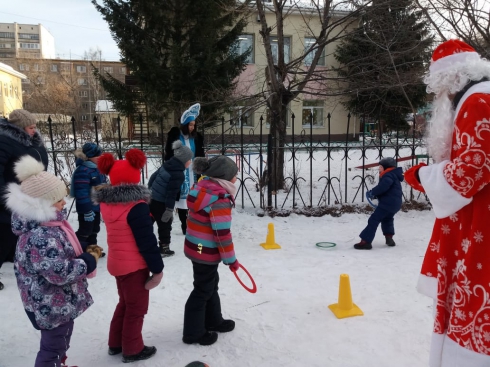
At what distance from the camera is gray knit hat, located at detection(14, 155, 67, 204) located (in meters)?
2.17

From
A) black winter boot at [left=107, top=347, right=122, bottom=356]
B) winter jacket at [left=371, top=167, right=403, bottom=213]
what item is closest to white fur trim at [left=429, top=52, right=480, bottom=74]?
black winter boot at [left=107, top=347, right=122, bottom=356]

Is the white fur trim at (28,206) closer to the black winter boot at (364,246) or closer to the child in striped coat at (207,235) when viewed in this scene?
the child in striped coat at (207,235)

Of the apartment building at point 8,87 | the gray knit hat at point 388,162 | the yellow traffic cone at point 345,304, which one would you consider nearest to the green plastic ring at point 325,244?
the gray knit hat at point 388,162

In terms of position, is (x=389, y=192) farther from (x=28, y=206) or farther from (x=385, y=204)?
(x=28, y=206)

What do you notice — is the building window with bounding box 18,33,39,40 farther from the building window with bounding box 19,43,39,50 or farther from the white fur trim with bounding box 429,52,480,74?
the white fur trim with bounding box 429,52,480,74

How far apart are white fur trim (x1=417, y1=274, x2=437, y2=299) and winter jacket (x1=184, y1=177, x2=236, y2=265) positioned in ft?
4.17

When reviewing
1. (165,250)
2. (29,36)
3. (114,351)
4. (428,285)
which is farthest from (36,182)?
(29,36)

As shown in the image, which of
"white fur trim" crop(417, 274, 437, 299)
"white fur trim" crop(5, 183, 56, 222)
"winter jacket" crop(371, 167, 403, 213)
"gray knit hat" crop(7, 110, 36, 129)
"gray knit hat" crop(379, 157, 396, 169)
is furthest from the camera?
"gray knit hat" crop(379, 157, 396, 169)

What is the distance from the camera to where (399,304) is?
361cm

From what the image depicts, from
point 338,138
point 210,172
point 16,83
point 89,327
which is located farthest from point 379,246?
point 16,83

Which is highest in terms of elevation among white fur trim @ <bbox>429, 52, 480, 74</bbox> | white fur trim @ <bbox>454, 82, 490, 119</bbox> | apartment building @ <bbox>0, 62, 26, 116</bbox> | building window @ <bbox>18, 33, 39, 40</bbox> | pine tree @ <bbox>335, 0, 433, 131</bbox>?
building window @ <bbox>18, 33, 39, 40</bbox>

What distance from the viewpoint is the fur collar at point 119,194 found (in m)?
2.60

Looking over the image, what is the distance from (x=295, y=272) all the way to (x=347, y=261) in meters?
0.76

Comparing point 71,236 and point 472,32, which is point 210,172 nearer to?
point 71,236
